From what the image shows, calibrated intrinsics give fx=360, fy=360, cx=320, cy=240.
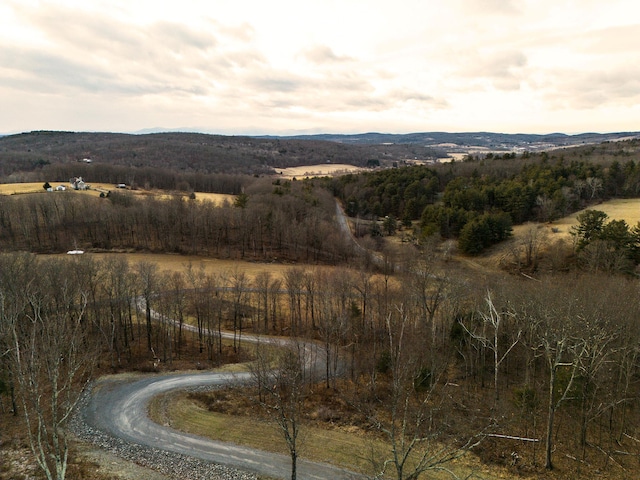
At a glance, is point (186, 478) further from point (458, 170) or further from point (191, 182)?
point (191, 182)

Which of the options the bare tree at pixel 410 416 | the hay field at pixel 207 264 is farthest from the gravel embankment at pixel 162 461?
the hay field at pixel 207 264

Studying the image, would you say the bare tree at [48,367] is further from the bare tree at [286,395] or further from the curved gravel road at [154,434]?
the bare tree at [286,395]

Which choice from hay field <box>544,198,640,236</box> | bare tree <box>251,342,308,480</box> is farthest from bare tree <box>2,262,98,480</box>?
hay field <box>544,198,640,236</box>

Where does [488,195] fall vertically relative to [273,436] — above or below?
above

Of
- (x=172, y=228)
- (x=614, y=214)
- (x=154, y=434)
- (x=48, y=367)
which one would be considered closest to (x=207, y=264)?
(x=172, y=228)

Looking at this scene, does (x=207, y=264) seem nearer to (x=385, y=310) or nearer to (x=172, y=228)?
(x=172, y=228)
